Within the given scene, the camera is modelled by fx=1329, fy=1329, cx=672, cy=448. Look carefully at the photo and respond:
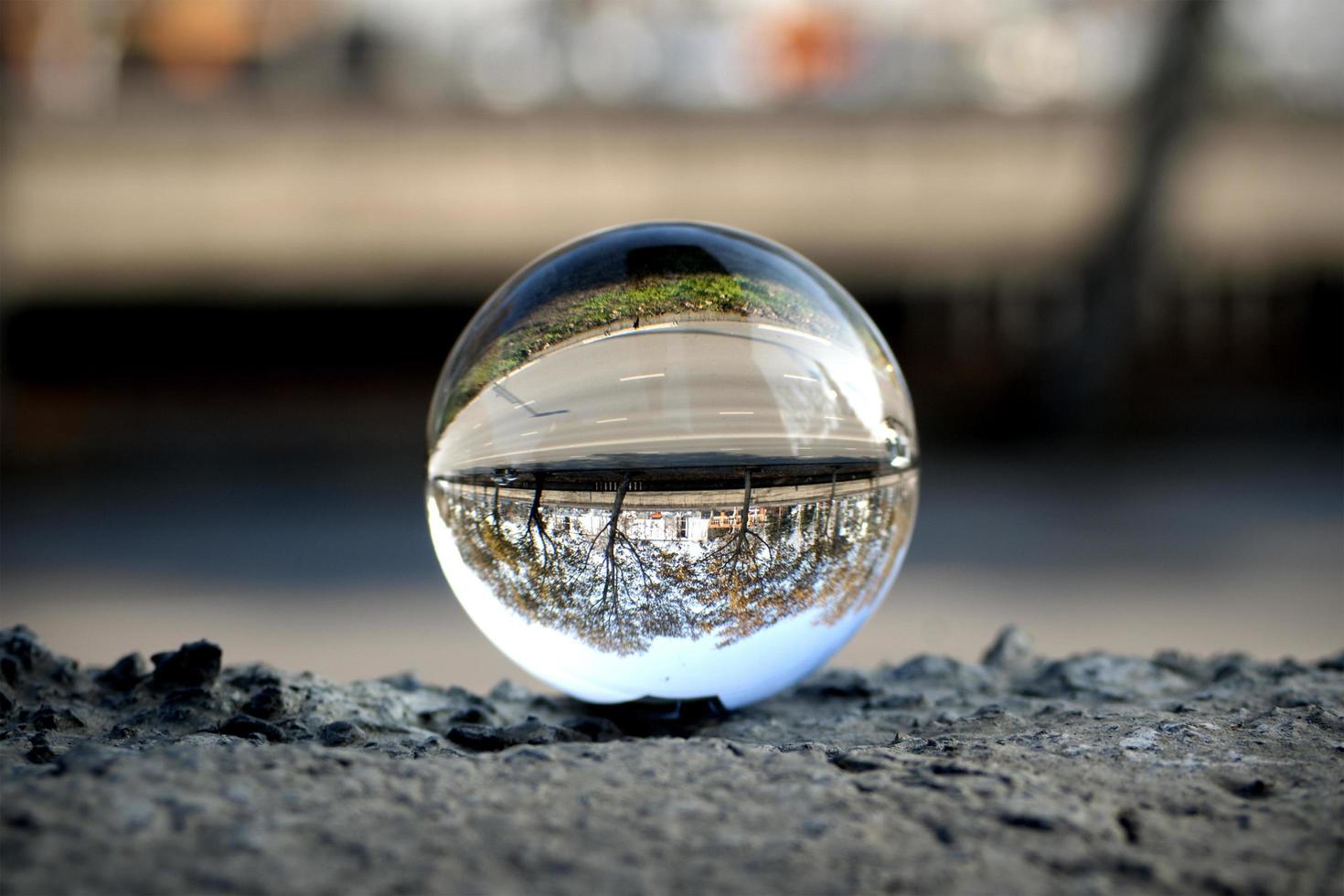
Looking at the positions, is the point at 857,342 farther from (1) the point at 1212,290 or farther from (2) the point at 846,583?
(1) the point at 1212,290

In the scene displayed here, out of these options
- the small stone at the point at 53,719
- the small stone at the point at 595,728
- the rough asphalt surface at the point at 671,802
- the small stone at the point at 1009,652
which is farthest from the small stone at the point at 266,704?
the small stone at the point at 1009,652

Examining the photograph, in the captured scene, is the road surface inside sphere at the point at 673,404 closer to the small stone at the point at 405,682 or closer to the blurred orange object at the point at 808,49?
the small stone at the point at 405,682

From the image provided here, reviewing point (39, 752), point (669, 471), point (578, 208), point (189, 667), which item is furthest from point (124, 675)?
point (578, 208)

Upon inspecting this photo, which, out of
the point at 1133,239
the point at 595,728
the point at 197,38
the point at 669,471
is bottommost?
the point at 595,728

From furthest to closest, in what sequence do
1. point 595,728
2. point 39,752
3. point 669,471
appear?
point 595,728
point 669,471
point 39,752

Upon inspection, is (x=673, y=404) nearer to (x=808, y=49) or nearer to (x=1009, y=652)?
(x=1009, y=652)

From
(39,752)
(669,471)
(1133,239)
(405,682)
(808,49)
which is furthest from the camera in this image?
(808,49)

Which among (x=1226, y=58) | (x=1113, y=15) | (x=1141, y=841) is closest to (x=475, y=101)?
(x=1113, y=15)

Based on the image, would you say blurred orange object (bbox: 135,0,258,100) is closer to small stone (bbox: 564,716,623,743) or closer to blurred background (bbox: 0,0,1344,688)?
blurred background (bbox: 0,0,1344,688)

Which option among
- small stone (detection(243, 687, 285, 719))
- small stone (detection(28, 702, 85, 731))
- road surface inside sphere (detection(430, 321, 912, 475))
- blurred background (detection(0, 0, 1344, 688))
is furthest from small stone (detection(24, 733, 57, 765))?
blurred background (detection(0, 0, 1344, 688))
